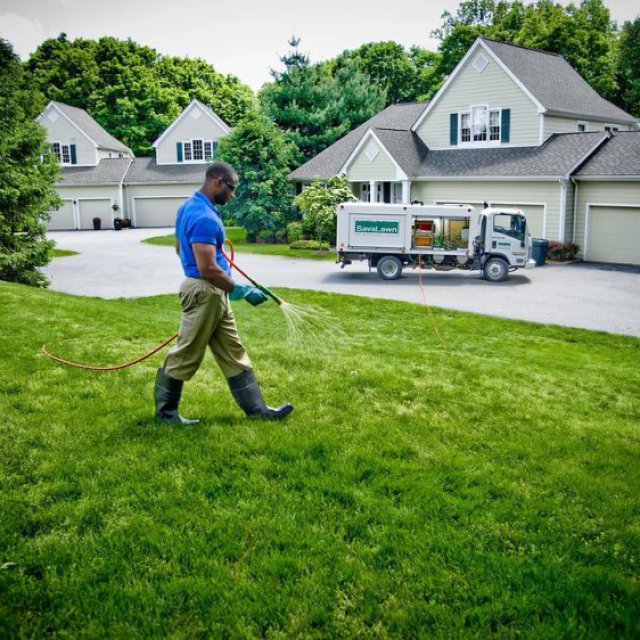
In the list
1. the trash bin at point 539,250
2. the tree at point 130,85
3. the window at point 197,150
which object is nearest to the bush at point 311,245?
the trash bin at point 539,250

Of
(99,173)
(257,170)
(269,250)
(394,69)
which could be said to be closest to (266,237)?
(257,170)

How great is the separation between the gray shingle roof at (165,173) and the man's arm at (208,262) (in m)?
44.6

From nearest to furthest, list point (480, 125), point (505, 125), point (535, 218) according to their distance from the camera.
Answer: point (535, 218) < point (505, 125) < point (480, 125)

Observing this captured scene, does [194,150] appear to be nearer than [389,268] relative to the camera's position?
No

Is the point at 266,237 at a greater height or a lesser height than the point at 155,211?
lesser

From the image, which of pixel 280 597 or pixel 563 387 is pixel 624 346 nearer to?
pixel 563 387

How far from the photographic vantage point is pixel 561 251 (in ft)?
84.5

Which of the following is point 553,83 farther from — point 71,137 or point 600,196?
point 71,137

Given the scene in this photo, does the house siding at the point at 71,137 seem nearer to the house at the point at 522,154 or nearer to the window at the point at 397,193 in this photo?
the house at the point at 522,154

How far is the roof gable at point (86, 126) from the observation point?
5131cm

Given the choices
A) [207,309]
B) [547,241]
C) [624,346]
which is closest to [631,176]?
[547,241]

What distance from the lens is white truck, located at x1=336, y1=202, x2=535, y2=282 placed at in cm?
2097

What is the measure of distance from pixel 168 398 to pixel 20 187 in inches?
556

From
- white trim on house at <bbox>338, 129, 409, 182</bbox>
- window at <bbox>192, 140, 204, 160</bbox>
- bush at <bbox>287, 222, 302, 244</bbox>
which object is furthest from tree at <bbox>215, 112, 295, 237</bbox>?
window at <bbox>192, 140, 204, 160</bbox>
